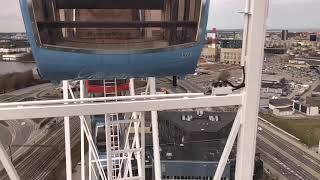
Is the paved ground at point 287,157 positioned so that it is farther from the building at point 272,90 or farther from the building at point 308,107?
the building at point 272,90

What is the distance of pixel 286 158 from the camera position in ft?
69.4

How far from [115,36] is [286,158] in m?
19.6

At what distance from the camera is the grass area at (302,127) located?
2442 centimetres

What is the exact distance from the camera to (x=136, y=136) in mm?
7711

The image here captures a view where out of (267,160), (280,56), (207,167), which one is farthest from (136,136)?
(280,56)

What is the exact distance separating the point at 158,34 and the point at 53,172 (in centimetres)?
1615

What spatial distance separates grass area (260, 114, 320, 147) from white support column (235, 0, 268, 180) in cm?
2156

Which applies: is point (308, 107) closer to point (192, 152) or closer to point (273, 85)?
point (273, 85)

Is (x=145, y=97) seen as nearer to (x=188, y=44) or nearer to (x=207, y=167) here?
(x=188, y=44)

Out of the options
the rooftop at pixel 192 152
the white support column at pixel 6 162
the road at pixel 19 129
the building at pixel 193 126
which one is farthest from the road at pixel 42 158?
the white support column at pixel 6 162

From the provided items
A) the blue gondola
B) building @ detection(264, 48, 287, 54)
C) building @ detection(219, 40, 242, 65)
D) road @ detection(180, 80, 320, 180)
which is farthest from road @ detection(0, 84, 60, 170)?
building @ detection(264, 48, 287, 54)

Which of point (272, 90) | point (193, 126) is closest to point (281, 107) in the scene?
point (272, 90)

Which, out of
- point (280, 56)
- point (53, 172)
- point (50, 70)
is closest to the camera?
point (50, 70)

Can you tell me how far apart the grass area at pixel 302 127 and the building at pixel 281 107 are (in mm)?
934
